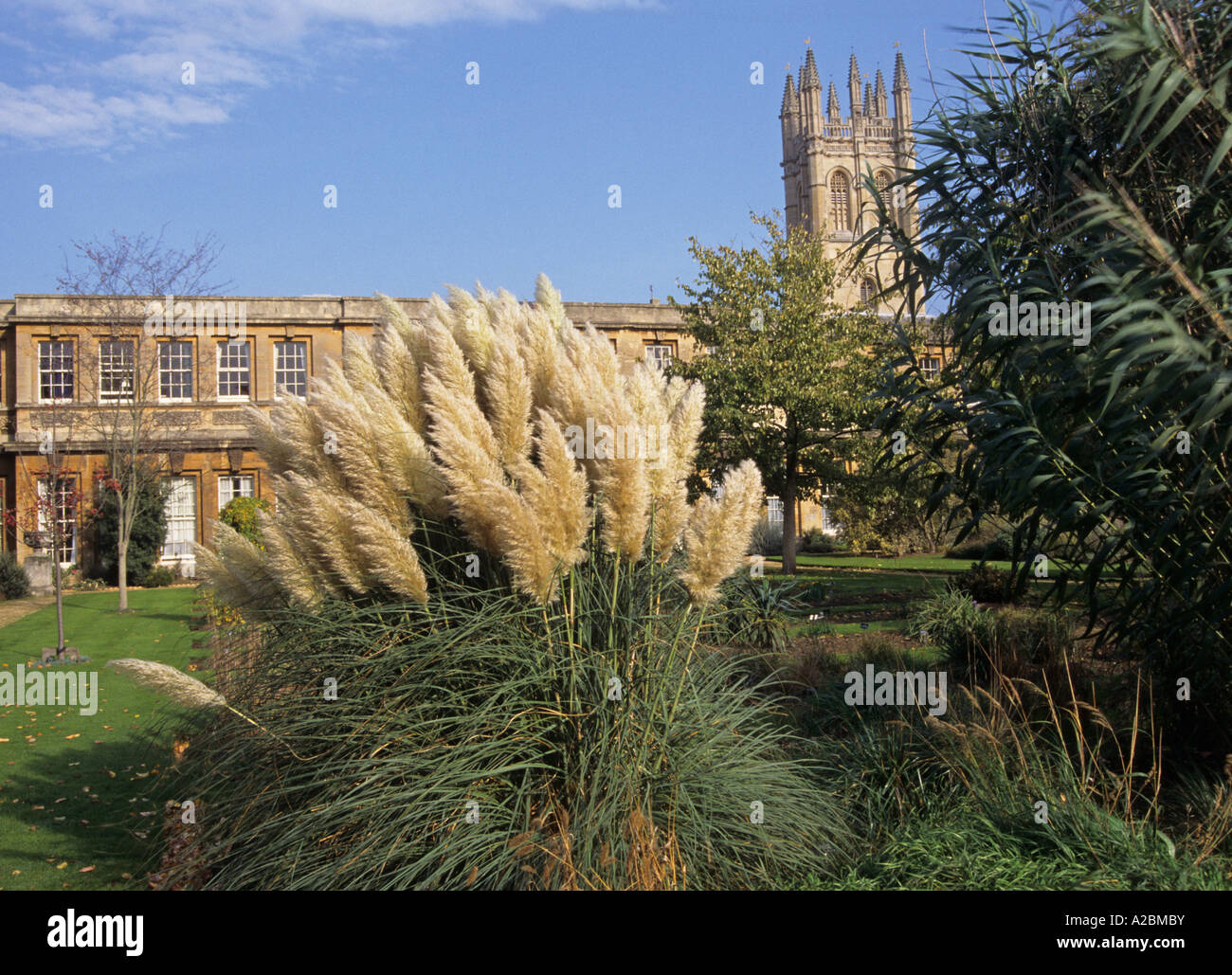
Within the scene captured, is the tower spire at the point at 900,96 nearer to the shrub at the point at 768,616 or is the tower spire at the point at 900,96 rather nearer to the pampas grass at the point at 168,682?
the shrub at the point at 768,616

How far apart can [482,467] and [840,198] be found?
3914 inches

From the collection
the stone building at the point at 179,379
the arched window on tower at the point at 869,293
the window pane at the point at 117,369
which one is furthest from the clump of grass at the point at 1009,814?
the window pane at the point at 117,369

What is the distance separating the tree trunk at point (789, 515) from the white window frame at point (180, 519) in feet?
61.9

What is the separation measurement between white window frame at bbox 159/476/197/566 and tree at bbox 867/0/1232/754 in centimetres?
2954

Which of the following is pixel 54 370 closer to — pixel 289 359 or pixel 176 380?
pixel 176 380

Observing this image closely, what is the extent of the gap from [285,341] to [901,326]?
103 feet

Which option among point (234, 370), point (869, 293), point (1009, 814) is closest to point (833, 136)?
point (869, 293)

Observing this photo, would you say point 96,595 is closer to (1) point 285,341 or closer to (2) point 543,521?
(1) point 285,341

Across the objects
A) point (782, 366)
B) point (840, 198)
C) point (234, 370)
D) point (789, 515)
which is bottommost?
point (789, 515)

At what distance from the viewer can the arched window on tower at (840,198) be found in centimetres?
9558

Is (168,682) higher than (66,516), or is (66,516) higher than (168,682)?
(66,516)

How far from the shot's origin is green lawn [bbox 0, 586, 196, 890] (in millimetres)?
4957

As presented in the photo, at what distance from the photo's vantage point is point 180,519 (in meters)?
32.3
